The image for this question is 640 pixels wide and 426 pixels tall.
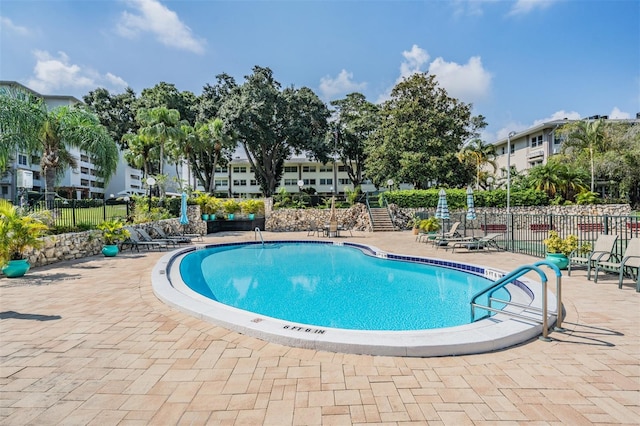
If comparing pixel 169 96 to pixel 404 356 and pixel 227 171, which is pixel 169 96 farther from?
pixel 404 356

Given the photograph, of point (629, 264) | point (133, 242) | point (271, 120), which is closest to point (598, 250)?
point (629, 264)

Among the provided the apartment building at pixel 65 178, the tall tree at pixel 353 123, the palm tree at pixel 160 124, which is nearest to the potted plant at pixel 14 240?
the palm tree at pixel 160 124

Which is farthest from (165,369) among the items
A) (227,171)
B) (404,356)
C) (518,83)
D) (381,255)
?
(227,171)

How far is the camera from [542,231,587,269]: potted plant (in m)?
7.89

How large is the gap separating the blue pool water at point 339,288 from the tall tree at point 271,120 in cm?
1942

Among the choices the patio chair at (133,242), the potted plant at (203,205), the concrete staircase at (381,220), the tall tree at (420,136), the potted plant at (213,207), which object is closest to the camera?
the patio chair at (133,242)

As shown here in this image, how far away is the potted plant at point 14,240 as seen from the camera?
7.67 metres

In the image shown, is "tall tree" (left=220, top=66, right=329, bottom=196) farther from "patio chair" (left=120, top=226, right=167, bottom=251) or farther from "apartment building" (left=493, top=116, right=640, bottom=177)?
"apartment building" (left=493, top=116, right=640, bottom=177)

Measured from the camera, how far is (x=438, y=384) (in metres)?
3.07

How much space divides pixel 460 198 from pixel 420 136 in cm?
630

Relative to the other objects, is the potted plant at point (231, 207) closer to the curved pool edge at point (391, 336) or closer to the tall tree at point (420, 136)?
the tall tree at point (420, 136)

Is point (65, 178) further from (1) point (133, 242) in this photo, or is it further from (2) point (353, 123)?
(1) point (133, 242)

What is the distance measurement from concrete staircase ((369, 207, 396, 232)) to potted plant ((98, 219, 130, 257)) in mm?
15148

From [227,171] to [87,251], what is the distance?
39862 millimetres
